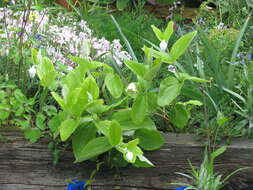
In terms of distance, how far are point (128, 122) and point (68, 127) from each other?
355mm

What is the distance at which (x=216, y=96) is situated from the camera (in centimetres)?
319

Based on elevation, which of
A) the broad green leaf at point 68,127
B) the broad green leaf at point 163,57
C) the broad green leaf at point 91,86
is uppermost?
the broad green leaf at point 163,57

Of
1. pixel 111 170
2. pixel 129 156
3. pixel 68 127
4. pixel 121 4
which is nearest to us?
pixel 129 156

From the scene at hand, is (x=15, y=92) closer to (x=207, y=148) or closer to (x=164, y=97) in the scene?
(x=164, y=97)

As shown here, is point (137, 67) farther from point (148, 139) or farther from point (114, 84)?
point (148, 139)

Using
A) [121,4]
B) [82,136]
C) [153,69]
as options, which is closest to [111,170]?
[82,136]

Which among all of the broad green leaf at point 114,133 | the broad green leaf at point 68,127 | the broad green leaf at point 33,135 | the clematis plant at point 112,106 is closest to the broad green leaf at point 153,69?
the clematis plant at point 112,106

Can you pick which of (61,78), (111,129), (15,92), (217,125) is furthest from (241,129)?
(15,92)

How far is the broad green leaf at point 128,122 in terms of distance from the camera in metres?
2.86

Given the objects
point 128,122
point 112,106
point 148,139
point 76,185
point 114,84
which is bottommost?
point 76,185

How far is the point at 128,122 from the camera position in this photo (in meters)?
2.88

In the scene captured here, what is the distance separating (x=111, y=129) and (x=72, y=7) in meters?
3.13

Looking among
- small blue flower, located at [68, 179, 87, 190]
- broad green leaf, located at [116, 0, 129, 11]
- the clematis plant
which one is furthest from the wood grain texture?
broad green leaf, located at [116, 0, 129, 11]

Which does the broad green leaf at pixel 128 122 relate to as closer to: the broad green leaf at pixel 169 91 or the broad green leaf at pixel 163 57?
the broad green leaf at pixel 169 91
